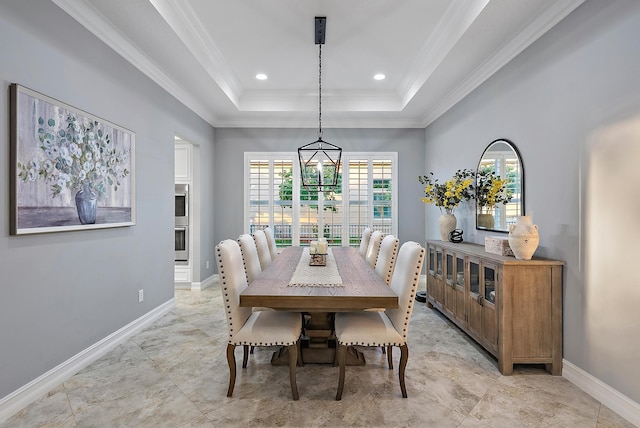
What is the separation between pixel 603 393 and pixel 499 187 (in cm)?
178

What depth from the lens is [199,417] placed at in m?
1.87

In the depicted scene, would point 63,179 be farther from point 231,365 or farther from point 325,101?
point 325,101

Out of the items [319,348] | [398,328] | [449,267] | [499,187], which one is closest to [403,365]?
[398,328]

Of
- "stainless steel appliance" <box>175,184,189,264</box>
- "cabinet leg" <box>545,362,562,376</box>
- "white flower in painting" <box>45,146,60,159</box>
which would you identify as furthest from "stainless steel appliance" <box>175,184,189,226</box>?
"cabinet leg" <box>545,362,562,376</box>

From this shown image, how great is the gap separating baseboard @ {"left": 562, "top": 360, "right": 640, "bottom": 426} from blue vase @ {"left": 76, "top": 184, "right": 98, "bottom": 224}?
3737mm

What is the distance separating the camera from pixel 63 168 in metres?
2.26

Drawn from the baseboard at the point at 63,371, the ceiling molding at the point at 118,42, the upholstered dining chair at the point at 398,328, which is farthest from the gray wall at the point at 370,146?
the upholstered dining chair at the point at 398,328

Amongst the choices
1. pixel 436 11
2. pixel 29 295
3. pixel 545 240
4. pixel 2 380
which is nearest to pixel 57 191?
pixel 29 295

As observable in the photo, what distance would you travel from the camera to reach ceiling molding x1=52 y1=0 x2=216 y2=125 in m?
2.34

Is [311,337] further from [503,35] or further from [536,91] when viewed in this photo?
[503,35]

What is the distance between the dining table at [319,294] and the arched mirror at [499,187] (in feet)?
4.82

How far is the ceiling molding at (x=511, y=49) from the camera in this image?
234cm

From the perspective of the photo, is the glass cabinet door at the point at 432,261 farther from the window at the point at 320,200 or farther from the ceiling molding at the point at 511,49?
the ceiling molding at the point at 511,49

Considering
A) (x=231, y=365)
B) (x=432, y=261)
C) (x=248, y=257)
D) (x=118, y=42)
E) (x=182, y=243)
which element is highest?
(x=118, y=42)
